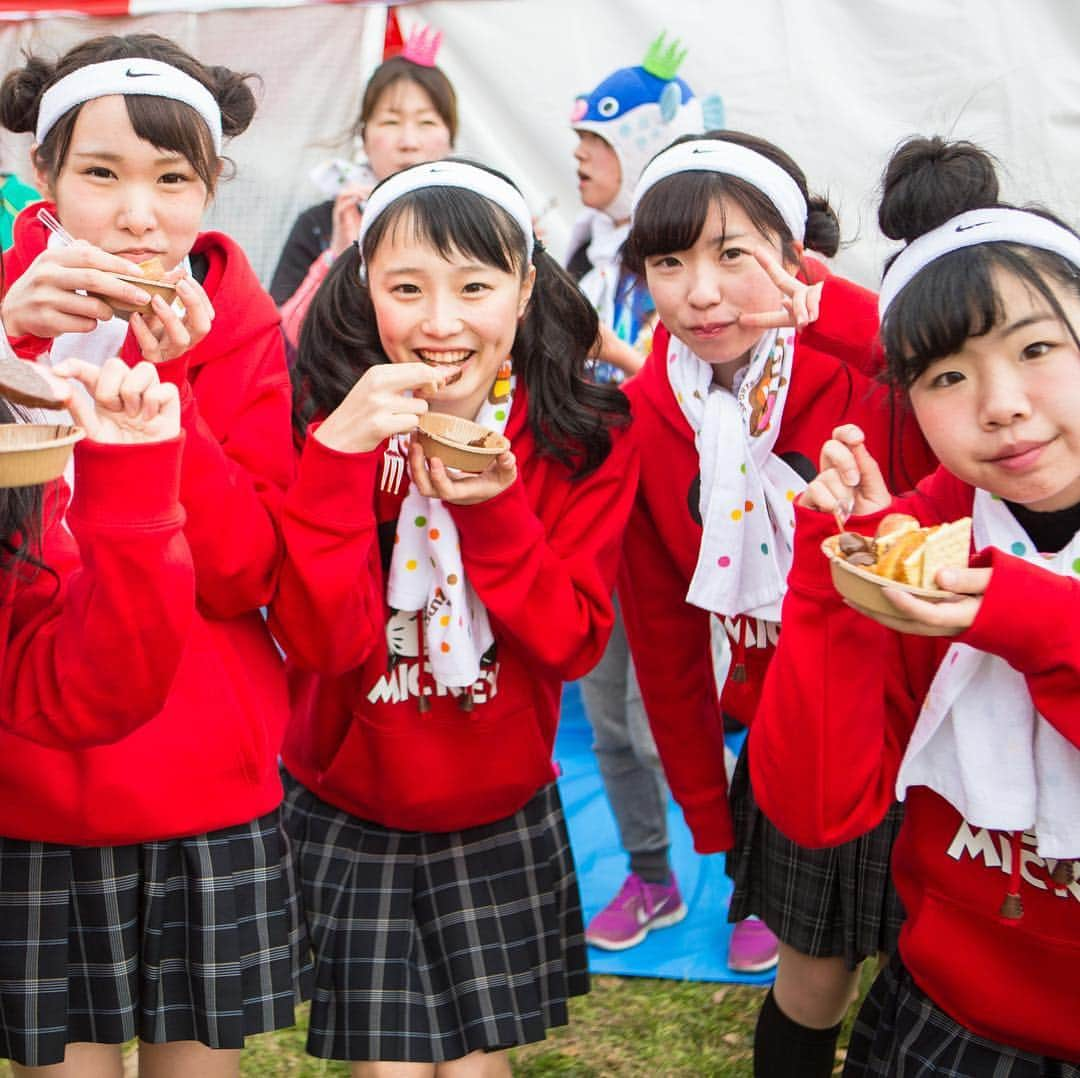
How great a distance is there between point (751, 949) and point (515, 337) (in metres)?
1.82

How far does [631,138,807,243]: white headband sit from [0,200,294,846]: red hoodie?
32.3 inches

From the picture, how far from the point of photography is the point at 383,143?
4266 millimetres

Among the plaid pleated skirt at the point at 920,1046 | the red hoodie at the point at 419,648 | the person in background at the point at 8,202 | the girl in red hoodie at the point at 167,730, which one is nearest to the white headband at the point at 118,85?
the girl in red hoodie at the point at 167,730

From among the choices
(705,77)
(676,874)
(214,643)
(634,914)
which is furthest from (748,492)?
(705,77)

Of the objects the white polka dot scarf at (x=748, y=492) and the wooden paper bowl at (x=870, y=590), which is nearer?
the wooden paper bowl at (x=870, y=590)

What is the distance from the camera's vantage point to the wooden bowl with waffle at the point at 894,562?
1.61 m

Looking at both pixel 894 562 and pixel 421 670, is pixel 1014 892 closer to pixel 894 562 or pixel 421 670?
pixel 894 562

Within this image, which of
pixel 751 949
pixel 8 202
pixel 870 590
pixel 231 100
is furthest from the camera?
pixel 8 202

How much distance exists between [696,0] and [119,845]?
12.8ft

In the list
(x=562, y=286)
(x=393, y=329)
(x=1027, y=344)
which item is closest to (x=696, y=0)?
(x=562, y=286)

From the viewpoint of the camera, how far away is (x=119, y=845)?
2.14 meters

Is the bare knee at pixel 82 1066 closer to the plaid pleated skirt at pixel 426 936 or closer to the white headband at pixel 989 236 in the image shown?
the plaid pleated skirt at pixel 426 936

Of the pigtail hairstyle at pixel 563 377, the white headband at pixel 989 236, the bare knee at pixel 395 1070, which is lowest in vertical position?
the bare knee at pixel 395 1070

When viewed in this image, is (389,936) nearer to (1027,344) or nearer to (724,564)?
(724,564)
